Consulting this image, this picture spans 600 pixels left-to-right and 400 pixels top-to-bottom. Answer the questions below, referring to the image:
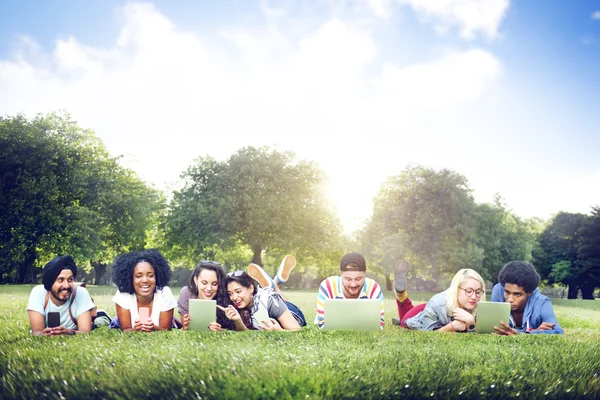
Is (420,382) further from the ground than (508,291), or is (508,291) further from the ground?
(508,291)

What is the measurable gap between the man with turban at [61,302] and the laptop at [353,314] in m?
3.92

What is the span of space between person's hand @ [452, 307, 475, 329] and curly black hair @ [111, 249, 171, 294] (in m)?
4.99

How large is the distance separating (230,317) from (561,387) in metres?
4.81

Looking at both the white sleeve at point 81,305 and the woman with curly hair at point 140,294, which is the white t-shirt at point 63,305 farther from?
the woman with curly hair at point 140,294

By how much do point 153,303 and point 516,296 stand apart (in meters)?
6.52

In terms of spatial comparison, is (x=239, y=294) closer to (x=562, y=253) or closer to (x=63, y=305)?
(x=63, y=305)

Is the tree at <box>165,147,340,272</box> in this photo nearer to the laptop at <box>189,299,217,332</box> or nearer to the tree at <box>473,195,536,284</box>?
the tree at <box>473,195,536,284</box>

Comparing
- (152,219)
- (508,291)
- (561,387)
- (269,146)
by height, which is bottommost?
(561,387)

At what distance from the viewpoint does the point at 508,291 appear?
965cm

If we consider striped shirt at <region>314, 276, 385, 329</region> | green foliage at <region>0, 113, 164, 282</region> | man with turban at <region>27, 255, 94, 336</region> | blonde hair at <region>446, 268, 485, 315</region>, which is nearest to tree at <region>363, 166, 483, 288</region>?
green foliage at <region>0, 113, 164, 282</region>

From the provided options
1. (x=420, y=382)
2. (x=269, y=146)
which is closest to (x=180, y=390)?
(x=420, y=382)

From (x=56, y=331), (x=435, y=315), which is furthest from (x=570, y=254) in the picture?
(x=56, y=331)

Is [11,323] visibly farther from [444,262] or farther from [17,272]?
[17,272]

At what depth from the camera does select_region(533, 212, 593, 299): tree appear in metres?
63.9
